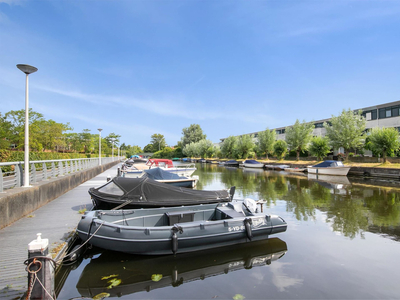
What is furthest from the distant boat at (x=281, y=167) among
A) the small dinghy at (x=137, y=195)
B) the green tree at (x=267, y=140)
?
the small dinghy at (x=137, y=195)

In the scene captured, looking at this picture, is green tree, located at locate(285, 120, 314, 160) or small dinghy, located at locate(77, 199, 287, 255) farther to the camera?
green tree, located at locate(285, 120, 314, 160)

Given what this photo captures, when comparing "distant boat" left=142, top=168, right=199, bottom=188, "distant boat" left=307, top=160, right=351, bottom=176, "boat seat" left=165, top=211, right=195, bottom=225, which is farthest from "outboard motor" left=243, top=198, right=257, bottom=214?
"distant boat" left=307, top=160, right=351, bottom=176

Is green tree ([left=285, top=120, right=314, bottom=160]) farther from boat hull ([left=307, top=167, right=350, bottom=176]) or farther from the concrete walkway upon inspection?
the concrete walkway

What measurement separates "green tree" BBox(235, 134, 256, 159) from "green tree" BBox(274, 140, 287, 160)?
7991mm

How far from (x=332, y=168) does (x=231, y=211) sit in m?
23.4

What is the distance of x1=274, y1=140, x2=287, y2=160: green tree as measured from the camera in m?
46.4

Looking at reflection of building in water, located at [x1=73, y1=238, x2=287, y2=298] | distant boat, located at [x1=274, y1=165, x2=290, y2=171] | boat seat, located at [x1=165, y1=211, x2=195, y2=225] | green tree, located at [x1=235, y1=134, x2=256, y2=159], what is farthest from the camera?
green tree, located at [x1=235, y1=134, x2=256, y2=159]

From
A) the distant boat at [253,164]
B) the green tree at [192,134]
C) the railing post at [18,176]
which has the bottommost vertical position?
the distant boat at [253,164]

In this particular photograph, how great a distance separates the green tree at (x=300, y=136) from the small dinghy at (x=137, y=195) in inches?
1423

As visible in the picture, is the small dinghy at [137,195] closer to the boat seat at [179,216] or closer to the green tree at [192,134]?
the boat seat at [179,216]

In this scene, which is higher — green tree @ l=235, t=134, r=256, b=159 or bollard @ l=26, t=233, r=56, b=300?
green tree @ l=235, t=134, r=256, b=159

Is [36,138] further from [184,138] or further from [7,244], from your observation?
[184,138]

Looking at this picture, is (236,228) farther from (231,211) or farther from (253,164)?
(253,164)

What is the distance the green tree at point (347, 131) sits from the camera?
31156 mm
